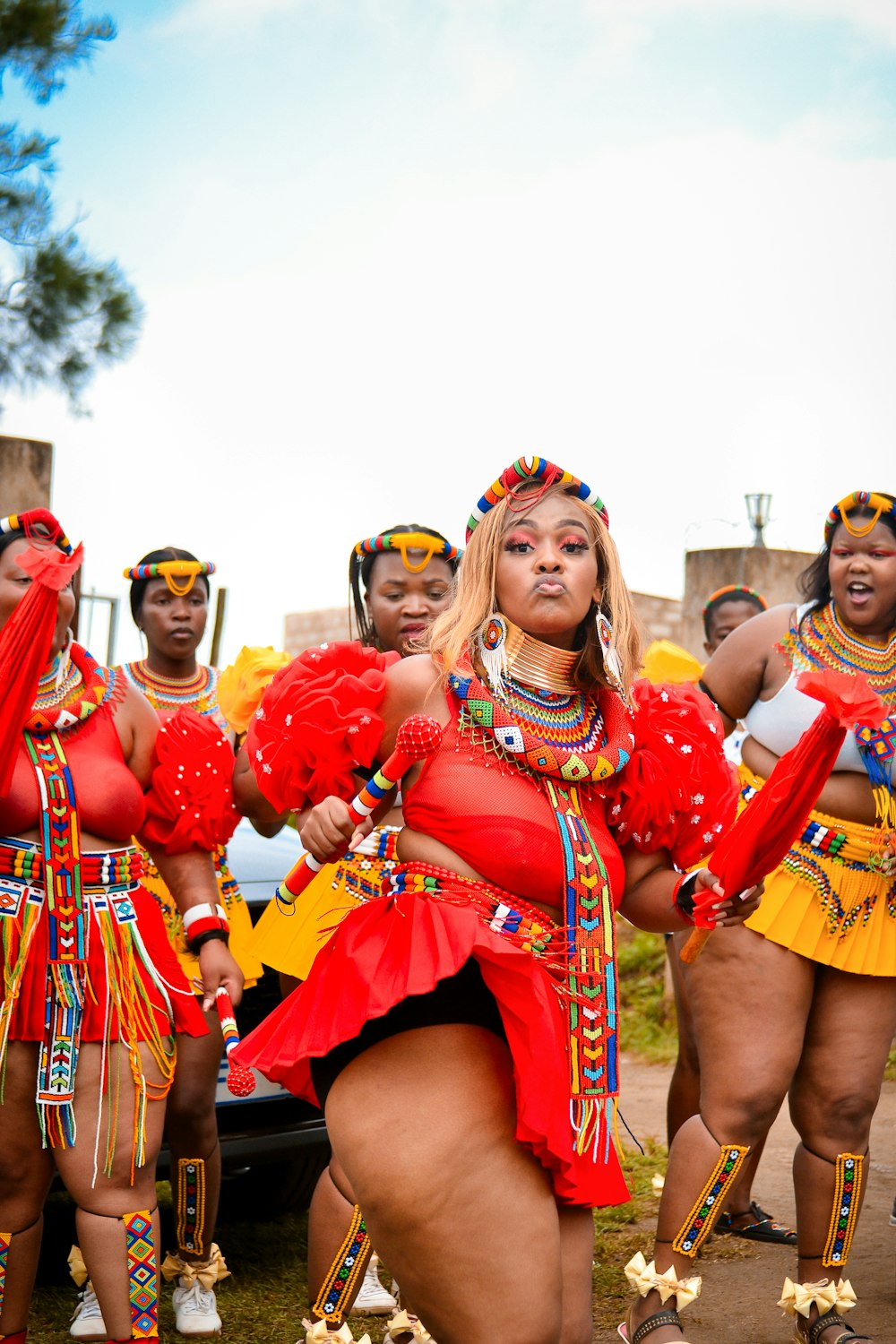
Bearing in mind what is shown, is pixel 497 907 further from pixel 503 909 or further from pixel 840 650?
pixel 840 650

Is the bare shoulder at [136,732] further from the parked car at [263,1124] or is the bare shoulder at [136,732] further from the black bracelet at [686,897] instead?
the black bracelet at [686,897]

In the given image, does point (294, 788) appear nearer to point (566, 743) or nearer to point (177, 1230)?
point (566, 743)

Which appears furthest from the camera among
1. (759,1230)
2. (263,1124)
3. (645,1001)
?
(645,1001)

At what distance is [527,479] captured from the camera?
314 centimetres

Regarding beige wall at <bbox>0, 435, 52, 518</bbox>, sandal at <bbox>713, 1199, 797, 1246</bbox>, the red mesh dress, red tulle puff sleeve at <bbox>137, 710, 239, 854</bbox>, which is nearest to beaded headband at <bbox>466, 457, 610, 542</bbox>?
the red mesh dress

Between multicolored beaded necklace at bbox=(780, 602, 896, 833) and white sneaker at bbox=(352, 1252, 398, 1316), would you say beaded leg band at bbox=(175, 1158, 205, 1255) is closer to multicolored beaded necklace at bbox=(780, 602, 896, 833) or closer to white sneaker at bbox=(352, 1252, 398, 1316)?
white sneaker at bbox=(352, 1252, 398, 1316)

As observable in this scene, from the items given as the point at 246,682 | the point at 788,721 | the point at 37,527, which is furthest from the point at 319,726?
the point at 246,682

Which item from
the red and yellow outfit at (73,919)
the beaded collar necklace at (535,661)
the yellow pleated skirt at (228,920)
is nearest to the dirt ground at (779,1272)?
the yellow pleated skirt at (228,920)

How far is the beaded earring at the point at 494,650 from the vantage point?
2938mm

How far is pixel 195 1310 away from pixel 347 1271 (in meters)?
0.84

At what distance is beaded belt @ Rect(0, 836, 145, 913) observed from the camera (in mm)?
3510

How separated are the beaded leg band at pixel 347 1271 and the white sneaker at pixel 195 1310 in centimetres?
73

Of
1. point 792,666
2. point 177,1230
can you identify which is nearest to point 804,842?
point 792,666

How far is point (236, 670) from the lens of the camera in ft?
17.1
